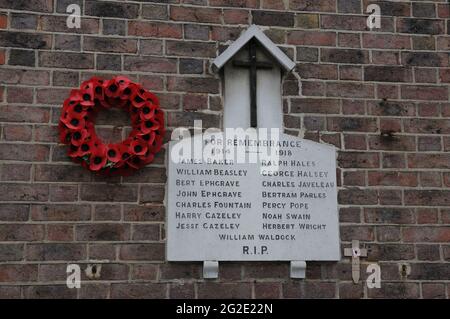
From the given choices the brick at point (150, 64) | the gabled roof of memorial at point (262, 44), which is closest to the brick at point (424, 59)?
the gabled roof of memorial at point (262, 44)

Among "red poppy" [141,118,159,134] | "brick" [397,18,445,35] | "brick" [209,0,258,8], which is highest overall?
"brick" [209,0,258,8]

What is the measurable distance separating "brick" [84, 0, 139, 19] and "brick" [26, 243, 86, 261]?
4.99 feet

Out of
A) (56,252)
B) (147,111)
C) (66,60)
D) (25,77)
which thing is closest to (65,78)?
(66,60)

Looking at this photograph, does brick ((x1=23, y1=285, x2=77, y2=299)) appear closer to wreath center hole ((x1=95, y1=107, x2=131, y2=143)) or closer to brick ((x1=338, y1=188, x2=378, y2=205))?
wreath center hole ((x1=95, y1=107, x2=131, y2=143))

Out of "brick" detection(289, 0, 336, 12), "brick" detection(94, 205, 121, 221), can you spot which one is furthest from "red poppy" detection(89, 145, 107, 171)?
"brick" detection(289, 0, 336, 12)

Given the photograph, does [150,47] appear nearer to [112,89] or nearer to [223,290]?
[112,89]

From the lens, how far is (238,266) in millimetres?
4285

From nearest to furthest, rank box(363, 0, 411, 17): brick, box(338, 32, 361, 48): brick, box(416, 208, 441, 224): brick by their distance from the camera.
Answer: box(416, 208, 441, 224): brick < box(338, 32, 361, 48): brick < box(363, 0, 411, 17): brick

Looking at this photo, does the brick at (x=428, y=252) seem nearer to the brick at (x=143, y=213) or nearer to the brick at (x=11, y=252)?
the brick at (x=143, y=213)

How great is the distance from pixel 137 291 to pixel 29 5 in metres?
1.97

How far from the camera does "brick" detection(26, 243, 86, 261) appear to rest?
4145 mm

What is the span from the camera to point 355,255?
440 cm

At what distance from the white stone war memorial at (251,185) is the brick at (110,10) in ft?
2.22
